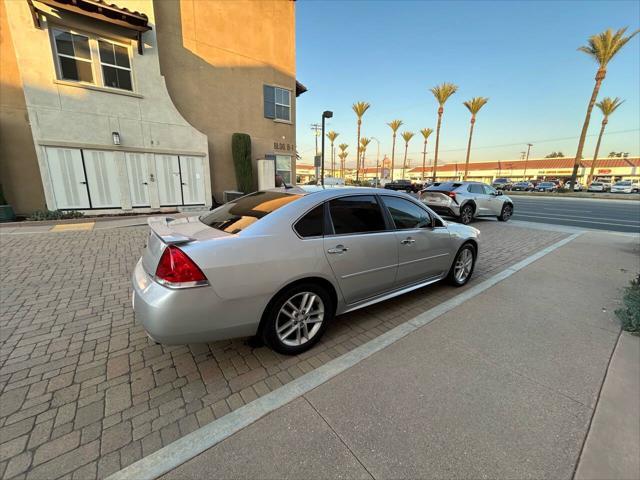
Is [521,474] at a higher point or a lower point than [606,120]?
lower

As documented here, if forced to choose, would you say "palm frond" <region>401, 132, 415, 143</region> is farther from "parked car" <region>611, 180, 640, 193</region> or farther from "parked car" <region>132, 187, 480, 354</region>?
"parked car" <region>132, 187, 480, 354</region>

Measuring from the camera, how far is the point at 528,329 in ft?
10.8

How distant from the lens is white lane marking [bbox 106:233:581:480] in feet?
5.54

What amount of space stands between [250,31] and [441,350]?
625 inches

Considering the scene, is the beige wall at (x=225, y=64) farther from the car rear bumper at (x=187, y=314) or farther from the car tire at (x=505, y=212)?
the car rear bumper at (x=187, y=314)

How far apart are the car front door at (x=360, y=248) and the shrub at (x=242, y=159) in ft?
36.8

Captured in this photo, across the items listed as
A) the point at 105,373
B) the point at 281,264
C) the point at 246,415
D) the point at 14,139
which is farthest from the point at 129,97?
the point at 246,415

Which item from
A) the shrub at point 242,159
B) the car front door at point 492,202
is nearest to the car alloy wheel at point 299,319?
the car front door at point 492,202

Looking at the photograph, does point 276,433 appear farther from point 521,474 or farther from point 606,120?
point 606,120

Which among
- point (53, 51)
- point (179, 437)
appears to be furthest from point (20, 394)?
point (53, 51)

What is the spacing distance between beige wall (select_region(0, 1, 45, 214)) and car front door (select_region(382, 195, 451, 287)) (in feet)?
41.9

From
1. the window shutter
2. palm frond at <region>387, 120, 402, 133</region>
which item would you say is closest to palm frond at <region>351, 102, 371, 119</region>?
palm frond at <region>387, 120, 402, 133</region>

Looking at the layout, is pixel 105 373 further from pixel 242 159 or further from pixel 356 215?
pixel 242 159

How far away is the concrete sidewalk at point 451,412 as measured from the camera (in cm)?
173
